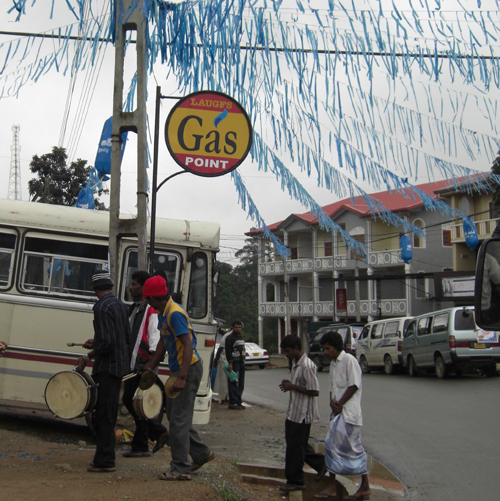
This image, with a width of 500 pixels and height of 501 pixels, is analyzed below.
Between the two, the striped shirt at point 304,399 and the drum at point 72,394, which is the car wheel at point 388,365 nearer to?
the striped shirt at point 304,399

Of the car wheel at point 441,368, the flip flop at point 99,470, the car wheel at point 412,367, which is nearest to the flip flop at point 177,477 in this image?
the flip flop at point 99,470

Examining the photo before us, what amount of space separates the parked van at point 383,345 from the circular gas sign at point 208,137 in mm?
14198

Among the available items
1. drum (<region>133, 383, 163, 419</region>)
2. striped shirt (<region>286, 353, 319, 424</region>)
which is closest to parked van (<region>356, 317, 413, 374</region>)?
striped shirt (<region>286, 353, 319, 424</region>)

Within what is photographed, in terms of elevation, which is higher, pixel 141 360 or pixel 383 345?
pixel 383 345

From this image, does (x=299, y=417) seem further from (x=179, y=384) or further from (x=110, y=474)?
(x=110, y=474)

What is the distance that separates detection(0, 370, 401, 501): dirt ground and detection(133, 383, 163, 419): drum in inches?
19.5

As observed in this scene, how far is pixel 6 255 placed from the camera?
8.44m

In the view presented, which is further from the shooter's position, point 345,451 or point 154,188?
point 154,188

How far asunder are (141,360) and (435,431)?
5.43 meters

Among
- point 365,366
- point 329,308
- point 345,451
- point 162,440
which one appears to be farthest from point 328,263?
point 345,451

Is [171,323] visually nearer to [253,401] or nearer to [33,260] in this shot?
[33,260]

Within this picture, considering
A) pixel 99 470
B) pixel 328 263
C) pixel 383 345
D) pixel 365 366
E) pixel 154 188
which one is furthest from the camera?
pixel 328 263

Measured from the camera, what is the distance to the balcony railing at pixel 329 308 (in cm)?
3706

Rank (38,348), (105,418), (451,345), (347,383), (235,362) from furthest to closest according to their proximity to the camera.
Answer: (451,345) < (235,362) < (38,348) < (347,383) < (105,418)
